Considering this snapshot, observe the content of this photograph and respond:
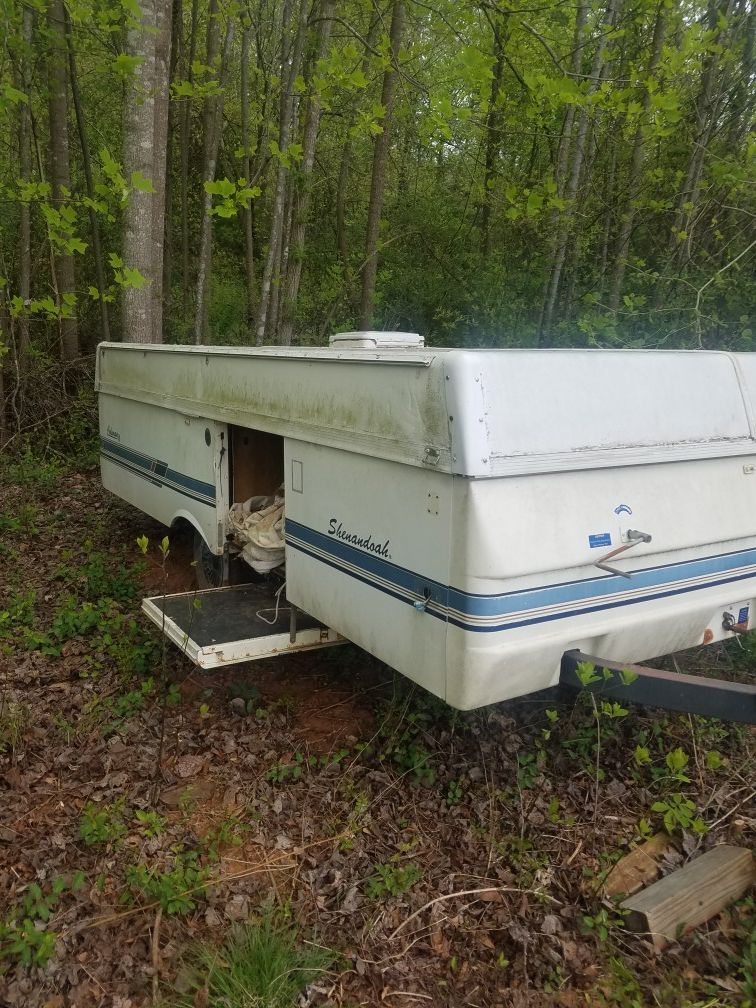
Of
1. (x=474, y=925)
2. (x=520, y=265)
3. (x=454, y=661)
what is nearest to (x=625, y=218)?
(x=520, y=265)

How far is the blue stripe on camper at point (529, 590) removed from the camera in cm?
291

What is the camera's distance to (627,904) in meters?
2.97

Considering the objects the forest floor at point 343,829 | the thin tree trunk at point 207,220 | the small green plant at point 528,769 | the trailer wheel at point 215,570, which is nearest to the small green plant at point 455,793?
the forest floor at point 343,829

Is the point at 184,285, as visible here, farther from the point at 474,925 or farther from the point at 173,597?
the point at 474,925

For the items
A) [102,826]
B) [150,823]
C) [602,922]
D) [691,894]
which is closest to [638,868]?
[691,894]

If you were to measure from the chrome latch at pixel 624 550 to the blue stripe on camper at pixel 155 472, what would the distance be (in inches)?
111

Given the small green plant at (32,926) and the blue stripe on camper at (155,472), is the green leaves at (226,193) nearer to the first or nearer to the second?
the blue stripe on camper at (155,472)

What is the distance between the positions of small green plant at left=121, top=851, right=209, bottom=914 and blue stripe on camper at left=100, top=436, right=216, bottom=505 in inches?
96.0

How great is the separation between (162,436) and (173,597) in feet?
5.01

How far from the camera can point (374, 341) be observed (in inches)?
178

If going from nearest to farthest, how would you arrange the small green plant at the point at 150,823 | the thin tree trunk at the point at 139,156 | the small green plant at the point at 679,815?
the small green plant at the point at 679,815 < the small green plant at the point at 150,823 < the thin tree trunk at the point at 139,156

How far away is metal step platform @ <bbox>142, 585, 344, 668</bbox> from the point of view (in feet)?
13.4

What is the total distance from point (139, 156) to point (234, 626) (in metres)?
5.27


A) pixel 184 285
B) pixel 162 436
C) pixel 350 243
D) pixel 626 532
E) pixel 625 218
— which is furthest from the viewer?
pixel 350 243
